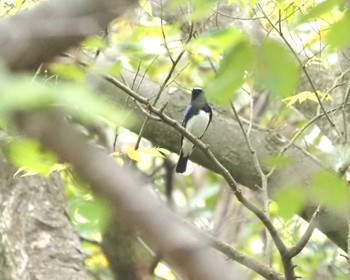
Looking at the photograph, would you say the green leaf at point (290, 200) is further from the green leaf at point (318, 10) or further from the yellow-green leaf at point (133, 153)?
the yellow-green leaf at point (133, 153)

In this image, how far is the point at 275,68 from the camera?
61 cm

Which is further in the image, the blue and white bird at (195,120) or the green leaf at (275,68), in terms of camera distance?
the blue and white bird at (195,120)

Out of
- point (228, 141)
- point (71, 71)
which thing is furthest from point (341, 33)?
point (228, 141)

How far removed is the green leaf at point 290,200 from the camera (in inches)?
30.8

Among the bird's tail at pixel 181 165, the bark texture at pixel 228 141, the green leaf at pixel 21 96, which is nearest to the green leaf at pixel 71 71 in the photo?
the green leaf at pixel 21 96

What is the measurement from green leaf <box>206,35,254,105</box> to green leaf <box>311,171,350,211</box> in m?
0.11

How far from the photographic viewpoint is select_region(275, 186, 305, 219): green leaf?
0.78 metres

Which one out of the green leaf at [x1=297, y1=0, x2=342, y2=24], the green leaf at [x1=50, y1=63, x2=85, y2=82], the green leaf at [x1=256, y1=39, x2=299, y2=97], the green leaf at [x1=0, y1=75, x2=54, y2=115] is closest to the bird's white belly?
the green leaf at [x1=50, y1=63, x2=85, y2=82]

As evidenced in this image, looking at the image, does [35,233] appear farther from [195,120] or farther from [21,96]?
[21,96]

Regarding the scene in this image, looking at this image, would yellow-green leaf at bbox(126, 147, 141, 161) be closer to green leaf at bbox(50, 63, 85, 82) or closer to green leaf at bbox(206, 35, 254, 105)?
green leaf at bbox(50, 63, 85, 82)

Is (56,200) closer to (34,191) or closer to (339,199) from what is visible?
(34,191)

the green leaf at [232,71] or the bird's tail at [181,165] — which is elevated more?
the green leaf at [232,71]

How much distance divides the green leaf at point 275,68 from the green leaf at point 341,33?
0.52 ft

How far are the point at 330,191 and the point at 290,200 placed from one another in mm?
94
